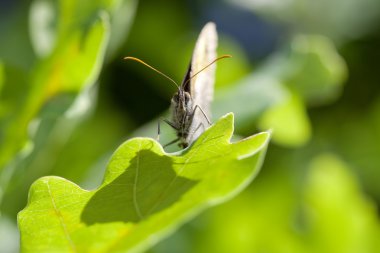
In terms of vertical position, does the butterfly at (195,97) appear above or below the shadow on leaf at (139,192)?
below

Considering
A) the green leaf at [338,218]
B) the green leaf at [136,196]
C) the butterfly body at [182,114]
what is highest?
the green leaf at [136,196]

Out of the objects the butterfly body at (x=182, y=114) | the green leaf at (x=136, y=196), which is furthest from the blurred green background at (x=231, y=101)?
the green leaf at (x=136, y=196)

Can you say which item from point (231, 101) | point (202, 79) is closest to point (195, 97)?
point (202, 79)

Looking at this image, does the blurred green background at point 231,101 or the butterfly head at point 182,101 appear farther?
the butterfly head at point 182,101

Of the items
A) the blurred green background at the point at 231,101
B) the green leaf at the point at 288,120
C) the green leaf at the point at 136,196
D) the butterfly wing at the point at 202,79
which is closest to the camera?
the green leaf at the point at 136,196

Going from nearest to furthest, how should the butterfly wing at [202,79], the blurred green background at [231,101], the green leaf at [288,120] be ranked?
the blurred green background at [231,101], the butterfly wing at [202,79], the green leaf at [288,120]

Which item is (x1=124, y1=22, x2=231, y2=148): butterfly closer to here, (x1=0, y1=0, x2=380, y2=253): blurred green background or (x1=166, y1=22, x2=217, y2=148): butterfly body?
(x1=166, y1=22, x2=217, y2=148): butterfly body

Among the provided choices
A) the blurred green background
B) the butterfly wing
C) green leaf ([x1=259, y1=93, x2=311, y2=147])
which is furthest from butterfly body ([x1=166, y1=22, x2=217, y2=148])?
green leaf ([x1=259, y1=93, x2=311, y2=147])

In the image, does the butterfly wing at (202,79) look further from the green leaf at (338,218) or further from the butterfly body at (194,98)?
the green leaf at (338,218)
